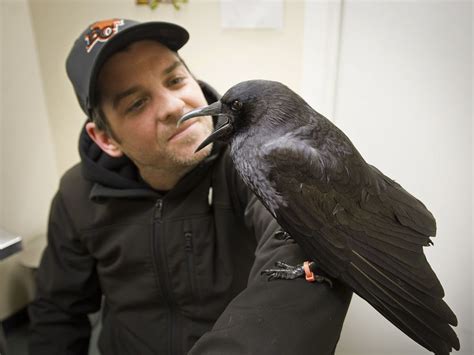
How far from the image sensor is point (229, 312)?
657mm

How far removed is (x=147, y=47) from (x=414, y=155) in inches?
28.0

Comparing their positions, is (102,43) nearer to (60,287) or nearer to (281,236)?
(281,236)

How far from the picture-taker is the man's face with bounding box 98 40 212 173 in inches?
34.0

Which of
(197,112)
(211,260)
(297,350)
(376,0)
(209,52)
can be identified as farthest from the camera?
(209,52)

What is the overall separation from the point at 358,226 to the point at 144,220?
626 millimetres

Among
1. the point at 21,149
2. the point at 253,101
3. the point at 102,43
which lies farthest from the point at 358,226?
the point at 21,149

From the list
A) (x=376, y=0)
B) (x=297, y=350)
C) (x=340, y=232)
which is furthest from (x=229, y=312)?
(x=376, y=0)

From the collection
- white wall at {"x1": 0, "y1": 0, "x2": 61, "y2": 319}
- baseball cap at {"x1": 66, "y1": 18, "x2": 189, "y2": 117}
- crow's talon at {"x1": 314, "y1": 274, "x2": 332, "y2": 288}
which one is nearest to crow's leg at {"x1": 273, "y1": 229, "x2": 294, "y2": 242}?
crow's talon at {"x1": 314, "y1": 274, "x2": 332, "y2": 288}

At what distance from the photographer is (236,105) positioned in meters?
0.68

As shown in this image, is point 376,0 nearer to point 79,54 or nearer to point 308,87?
point 308,87

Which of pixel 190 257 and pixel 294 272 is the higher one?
pixel 294 272

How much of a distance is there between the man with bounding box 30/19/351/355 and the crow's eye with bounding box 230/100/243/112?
21 cm

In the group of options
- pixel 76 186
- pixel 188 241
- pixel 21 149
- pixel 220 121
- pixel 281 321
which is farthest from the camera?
pixel 21 149

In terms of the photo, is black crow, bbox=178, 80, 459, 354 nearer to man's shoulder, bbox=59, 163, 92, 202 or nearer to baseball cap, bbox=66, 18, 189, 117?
baseball cap, bbox=66, 18, 189, 117
